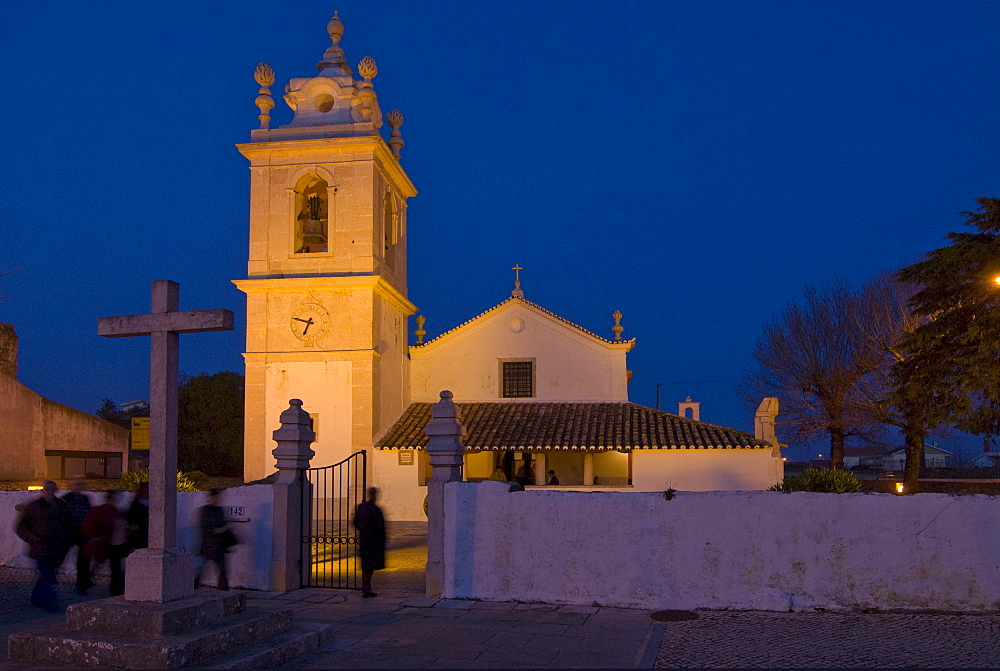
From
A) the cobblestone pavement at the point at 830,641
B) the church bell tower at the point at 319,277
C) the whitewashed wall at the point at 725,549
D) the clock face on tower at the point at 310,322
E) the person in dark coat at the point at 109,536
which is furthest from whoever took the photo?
the clock face on tower at the point at 310,322

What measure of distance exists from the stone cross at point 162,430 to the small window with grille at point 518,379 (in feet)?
62.0

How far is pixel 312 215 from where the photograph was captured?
24.1m

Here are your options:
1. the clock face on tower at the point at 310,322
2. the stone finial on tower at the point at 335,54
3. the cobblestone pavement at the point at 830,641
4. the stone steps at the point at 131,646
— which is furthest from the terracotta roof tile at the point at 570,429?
the stone steps at the point at 131,646

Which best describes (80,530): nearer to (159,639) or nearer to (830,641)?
(159,639)

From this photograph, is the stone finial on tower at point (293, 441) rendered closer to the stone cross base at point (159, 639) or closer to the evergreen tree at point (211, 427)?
the stone cross base at point (159, 639)

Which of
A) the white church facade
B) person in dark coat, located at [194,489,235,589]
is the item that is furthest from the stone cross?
the white church facade

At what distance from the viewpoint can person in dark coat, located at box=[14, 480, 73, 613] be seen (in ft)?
34.0

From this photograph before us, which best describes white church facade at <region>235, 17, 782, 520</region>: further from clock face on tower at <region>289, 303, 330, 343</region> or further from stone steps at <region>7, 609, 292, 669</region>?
stone steps at <region>7, 609, 292, 669</region>

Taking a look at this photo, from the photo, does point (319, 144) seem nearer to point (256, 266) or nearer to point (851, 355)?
point (256, 266)

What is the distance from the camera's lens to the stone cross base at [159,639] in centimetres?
698

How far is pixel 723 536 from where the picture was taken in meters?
10.5

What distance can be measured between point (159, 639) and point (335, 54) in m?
21.2

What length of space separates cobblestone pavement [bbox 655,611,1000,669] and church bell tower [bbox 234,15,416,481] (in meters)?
14.6

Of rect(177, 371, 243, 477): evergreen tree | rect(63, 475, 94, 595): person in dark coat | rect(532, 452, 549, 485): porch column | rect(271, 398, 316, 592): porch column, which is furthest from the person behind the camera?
rect(177, 371, 243, 477): evergreen tree
